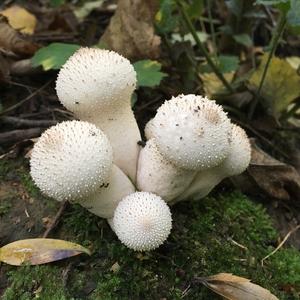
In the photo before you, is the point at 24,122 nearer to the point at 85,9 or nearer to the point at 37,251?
the point at 37,251

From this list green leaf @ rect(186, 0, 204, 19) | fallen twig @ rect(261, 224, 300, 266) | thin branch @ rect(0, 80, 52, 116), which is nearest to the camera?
fallen twig @ rect(261, 224, 300, 266)

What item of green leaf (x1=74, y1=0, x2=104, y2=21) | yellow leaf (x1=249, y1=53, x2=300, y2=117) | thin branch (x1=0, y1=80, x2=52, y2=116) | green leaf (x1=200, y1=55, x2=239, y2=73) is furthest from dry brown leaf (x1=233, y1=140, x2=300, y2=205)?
green leaf (x1=74, y1=0, x2=104, y2=21)

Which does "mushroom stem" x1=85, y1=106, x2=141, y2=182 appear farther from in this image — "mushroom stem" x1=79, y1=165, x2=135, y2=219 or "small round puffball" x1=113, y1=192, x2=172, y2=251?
"small round puffball" x1=113, y1=192, x2=172, y2=251

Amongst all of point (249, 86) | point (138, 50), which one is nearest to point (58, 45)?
point (138, 50)

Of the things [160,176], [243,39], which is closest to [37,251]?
[160,176]

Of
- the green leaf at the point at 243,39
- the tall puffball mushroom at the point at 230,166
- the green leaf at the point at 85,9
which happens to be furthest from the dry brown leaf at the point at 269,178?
the green leaf at the point at 85,9

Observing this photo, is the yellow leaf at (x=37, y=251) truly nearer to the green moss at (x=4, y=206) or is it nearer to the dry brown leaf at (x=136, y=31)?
the green moss at (x=4, y=206)

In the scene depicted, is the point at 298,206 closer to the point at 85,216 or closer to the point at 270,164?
the point at 270,164
